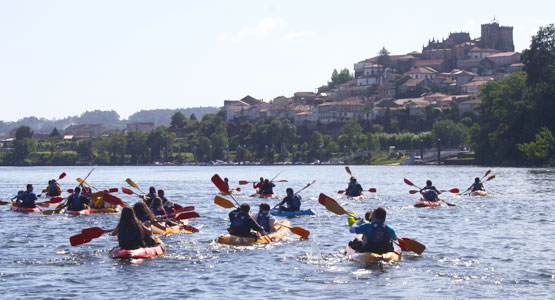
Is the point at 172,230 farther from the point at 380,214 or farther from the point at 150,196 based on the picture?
the point at 380,214

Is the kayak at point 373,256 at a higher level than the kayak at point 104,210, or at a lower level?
lower

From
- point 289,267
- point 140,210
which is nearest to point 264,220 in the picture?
point 140,210

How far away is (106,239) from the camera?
2995 centimetres

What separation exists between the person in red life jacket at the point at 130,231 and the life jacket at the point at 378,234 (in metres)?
6.69

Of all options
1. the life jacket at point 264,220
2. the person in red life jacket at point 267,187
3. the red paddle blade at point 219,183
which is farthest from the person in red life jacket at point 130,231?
the person in red life jacket at point 267,187

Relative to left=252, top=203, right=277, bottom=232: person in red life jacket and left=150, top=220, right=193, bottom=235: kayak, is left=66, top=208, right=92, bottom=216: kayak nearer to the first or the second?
left=150, top=220, right=193, bottom=235: kayak

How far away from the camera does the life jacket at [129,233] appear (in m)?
23.5

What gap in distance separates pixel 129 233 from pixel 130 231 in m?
0.08

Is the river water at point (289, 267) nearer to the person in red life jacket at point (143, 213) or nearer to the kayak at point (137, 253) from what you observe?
the kayak at point (137, 253)

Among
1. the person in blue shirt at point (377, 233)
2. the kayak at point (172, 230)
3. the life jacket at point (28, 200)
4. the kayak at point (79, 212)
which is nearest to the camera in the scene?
the person in blue shirt at point (377, 233)

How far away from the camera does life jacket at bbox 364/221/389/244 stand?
23.0m

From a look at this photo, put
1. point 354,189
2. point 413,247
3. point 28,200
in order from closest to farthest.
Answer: point 413,247 → point 28,200 → point 354,189

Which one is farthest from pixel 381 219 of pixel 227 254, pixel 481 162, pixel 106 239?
pixel 481 162

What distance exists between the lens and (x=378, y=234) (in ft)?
75.7
